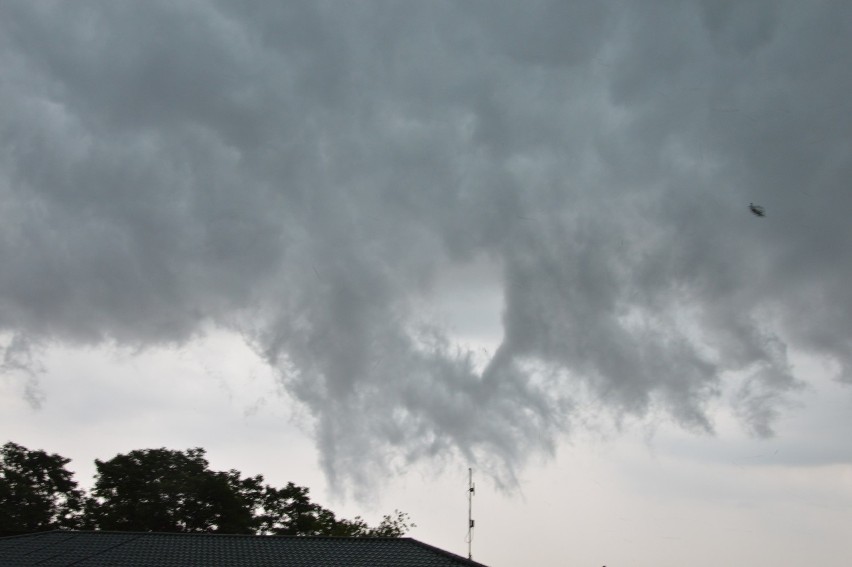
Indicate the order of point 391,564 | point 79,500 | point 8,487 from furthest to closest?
1. point 79,500
2. point 8,487
3. point 391,564

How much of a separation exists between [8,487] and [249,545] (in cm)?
3424

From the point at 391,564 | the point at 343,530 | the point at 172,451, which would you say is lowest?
the point at 391,564

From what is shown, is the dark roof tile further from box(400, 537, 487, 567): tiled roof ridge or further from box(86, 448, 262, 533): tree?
box(86, 448, 262, 533): tree

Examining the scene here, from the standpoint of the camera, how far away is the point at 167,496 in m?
63.1

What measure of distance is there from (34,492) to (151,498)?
9469mm

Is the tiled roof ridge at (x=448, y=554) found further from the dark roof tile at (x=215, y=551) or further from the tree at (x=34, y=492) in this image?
the tree at (x=34, y=492)

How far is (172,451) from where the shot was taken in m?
67.4

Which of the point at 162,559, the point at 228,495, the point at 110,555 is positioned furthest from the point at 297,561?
the point at 228,495

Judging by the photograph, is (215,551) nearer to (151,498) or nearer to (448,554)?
(448,554)

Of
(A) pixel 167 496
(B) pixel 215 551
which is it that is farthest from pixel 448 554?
(A) pixel 167 496

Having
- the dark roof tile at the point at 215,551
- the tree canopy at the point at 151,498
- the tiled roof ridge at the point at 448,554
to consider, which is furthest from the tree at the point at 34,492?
the tiled roof ridge at the point at 448,554

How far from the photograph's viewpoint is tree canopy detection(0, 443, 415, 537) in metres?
62.3

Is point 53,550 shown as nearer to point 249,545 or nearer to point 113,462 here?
point 249,545

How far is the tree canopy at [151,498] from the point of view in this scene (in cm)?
6234
